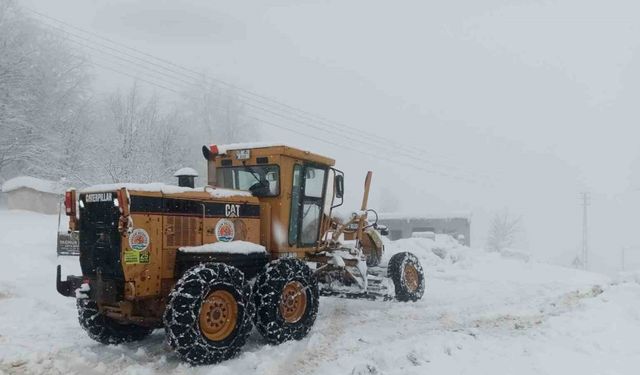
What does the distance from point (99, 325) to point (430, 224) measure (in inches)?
1559

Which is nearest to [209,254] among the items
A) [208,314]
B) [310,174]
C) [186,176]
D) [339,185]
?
[208,314]

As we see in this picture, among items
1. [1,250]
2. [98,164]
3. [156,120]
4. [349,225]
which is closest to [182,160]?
[156,120]

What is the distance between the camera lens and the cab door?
7785mm

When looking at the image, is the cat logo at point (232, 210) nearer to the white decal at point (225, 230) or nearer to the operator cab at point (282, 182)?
the white decal at point (225, 230)

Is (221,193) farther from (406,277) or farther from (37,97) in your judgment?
(37,97)

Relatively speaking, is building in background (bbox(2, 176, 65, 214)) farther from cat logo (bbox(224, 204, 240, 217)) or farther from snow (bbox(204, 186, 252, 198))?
cat logo (bbox(224, 204, 240, 217))

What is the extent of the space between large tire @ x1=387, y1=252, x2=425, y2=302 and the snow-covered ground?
0.21 metres

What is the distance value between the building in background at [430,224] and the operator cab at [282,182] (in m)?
35.1

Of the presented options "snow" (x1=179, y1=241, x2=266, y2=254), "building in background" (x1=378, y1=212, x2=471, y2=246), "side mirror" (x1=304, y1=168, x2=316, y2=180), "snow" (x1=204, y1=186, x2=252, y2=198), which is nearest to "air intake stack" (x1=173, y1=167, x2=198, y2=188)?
"snow" (x1=204, y1=186, x2=252, y2=198)

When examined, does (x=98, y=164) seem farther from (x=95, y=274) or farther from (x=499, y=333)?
(x=499, y=333)

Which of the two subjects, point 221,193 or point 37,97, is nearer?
point 221,193

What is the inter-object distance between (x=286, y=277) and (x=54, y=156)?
2370cm

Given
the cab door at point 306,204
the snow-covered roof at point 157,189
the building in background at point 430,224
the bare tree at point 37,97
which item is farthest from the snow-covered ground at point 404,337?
the building in background at point 430,224

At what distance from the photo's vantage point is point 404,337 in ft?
22.9
